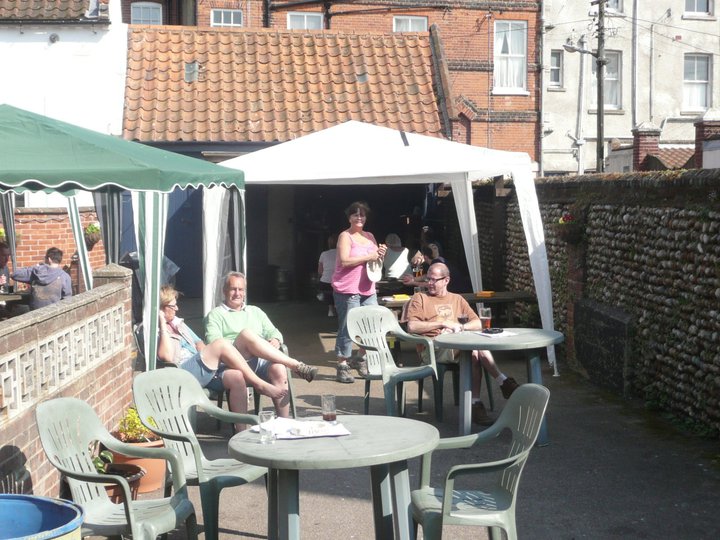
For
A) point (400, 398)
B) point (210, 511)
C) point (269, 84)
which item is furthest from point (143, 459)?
point (269, 84)

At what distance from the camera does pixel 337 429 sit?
4922 mm

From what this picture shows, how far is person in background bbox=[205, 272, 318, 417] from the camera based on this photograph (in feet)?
25.3

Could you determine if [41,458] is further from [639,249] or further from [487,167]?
[487,167]

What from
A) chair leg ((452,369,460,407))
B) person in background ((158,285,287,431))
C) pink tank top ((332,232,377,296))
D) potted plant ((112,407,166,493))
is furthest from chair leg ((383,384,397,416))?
pink tank top ((332,232,377,296))

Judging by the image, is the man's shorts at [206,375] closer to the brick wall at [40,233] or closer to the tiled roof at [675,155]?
the brick wall at [40,233]

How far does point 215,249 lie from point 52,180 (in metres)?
3.60

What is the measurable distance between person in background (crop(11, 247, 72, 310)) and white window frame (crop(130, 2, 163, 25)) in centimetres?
2106

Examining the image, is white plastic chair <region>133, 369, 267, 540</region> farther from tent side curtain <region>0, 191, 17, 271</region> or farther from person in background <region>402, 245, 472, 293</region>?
tent side curtain <region>0, 191, 17, 271</region>

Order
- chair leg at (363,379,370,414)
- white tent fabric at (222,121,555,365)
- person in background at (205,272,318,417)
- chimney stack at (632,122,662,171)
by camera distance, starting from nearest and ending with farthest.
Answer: person in background at (205,272,318,417), chair leg at (363,379,370,414), white tent fabric at (222,121,555,365), chimney stack at (632,122,662,171)

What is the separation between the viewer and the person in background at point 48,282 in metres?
12.3

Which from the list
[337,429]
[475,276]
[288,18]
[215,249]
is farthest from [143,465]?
[288,18]

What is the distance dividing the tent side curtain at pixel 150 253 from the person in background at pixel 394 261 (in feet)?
17.9

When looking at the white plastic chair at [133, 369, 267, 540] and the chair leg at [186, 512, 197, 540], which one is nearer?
the chair leg at [186, 512, 197, 540]

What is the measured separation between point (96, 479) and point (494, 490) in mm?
1898
